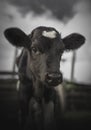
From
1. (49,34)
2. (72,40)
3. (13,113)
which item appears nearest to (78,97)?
(13,113)

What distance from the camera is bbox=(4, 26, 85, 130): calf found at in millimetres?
1196

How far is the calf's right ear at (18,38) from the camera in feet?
4.19

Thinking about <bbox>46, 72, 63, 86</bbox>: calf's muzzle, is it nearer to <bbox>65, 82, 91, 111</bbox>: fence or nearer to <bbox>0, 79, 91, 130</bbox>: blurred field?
<bbox>0, 79, 91, 130</bbox>: blurred field

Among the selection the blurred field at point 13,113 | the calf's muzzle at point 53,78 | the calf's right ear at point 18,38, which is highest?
the calf's right ear at point 18,38

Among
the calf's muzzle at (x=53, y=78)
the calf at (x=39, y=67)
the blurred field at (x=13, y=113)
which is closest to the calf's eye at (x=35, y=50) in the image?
the calf at (x=39, y=67)

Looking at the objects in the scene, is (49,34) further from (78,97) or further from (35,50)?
(78,97)

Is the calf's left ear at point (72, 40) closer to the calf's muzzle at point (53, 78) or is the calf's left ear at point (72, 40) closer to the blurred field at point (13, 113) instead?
the calf's muzzle at point (53, 78)

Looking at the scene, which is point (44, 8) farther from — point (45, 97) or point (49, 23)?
point (45, 97)

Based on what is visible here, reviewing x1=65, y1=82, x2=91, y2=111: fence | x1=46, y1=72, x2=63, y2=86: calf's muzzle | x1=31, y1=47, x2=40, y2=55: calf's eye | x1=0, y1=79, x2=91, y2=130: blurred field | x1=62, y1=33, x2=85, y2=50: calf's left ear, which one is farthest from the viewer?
x1=65, y1=82, x2=91, y2=111: fence

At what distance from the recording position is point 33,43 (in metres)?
1.23

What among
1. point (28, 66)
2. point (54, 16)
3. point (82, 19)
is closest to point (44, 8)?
point (54, 16)

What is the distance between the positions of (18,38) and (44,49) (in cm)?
15

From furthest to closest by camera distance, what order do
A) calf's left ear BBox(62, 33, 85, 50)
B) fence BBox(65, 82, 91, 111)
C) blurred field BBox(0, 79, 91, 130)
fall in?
fence BBox(65, 82, 91, 111), blurred field BBox(0, 79, 91, 130), calf's left ear BBox(62, 33, 85, 50)

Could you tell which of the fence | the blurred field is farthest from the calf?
the fence
